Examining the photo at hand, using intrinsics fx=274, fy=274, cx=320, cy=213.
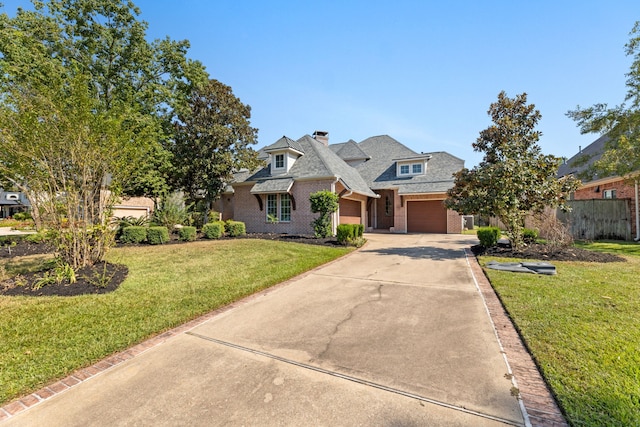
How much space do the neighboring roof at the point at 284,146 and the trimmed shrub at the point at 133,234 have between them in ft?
26.7

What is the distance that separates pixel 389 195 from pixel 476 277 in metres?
14.5

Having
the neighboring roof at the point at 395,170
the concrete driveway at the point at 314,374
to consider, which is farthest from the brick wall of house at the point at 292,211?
the concrete driveway at the point at 314,374

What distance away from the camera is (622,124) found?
42.0 feet

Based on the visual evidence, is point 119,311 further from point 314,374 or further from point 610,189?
point 610,189

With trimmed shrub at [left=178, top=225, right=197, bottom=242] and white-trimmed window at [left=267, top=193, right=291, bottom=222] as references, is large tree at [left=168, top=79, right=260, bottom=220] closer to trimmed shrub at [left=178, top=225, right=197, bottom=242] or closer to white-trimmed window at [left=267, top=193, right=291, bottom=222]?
white-trimmed window at [left=267, top=193, right=291, bottom=222]

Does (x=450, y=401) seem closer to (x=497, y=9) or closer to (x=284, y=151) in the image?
(x=497, y=9)

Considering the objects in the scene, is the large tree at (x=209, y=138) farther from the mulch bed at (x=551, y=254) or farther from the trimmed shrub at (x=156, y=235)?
the mulch bed at (x=551, y=254)

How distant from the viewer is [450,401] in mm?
2395

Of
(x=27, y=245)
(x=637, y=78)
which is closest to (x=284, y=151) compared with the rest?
(x=27, y=245)

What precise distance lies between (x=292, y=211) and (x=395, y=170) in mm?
9668

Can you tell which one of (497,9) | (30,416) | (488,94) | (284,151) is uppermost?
(497,9)

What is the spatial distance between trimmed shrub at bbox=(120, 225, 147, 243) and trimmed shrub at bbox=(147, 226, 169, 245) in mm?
363

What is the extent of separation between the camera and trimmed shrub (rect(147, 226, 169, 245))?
40.1 ft

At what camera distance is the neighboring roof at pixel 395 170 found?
1884 centimetres
